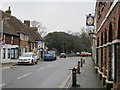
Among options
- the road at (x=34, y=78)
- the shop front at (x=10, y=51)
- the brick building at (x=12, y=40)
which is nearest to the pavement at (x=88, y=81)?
the road at (x=34, y=78)

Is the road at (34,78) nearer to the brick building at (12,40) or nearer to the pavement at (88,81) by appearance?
the pavement at (88,81)

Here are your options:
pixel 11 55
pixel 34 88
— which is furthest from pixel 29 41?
pixel 34 88

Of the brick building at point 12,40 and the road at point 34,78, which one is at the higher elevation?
the brick building at point 12,40

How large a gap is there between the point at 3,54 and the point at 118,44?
2973 centimetres

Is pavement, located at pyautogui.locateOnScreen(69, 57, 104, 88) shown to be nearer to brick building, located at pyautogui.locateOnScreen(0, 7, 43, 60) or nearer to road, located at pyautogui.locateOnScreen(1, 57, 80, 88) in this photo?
road, located at pyautogui.locateOnScreen(1, 57, 80, 88)

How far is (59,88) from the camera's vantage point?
12.3 m

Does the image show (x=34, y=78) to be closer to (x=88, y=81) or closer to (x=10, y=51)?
(x=88, y=81)

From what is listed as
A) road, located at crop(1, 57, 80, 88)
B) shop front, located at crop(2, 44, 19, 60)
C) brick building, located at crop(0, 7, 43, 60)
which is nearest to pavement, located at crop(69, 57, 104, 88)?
road, located at crop(1, 57, 80, 88)

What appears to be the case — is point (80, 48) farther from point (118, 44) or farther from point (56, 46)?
point (118, 44)

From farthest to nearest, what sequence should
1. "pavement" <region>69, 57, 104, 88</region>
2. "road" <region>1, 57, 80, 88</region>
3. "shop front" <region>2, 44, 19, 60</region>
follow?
"shop front" <region>2, 44, 19, 60</region>, "road" <region>1, 57, 80, 88</region>, "pavement" <region>69, 57, 104, 88</region>

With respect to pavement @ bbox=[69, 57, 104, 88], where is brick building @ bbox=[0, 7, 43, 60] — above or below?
above

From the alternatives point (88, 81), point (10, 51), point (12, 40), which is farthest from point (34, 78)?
point (12, 40)

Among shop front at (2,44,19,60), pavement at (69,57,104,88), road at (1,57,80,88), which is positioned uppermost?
shop front at (2,44,19,60)

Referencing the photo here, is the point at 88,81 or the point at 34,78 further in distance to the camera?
the point at 34,78
